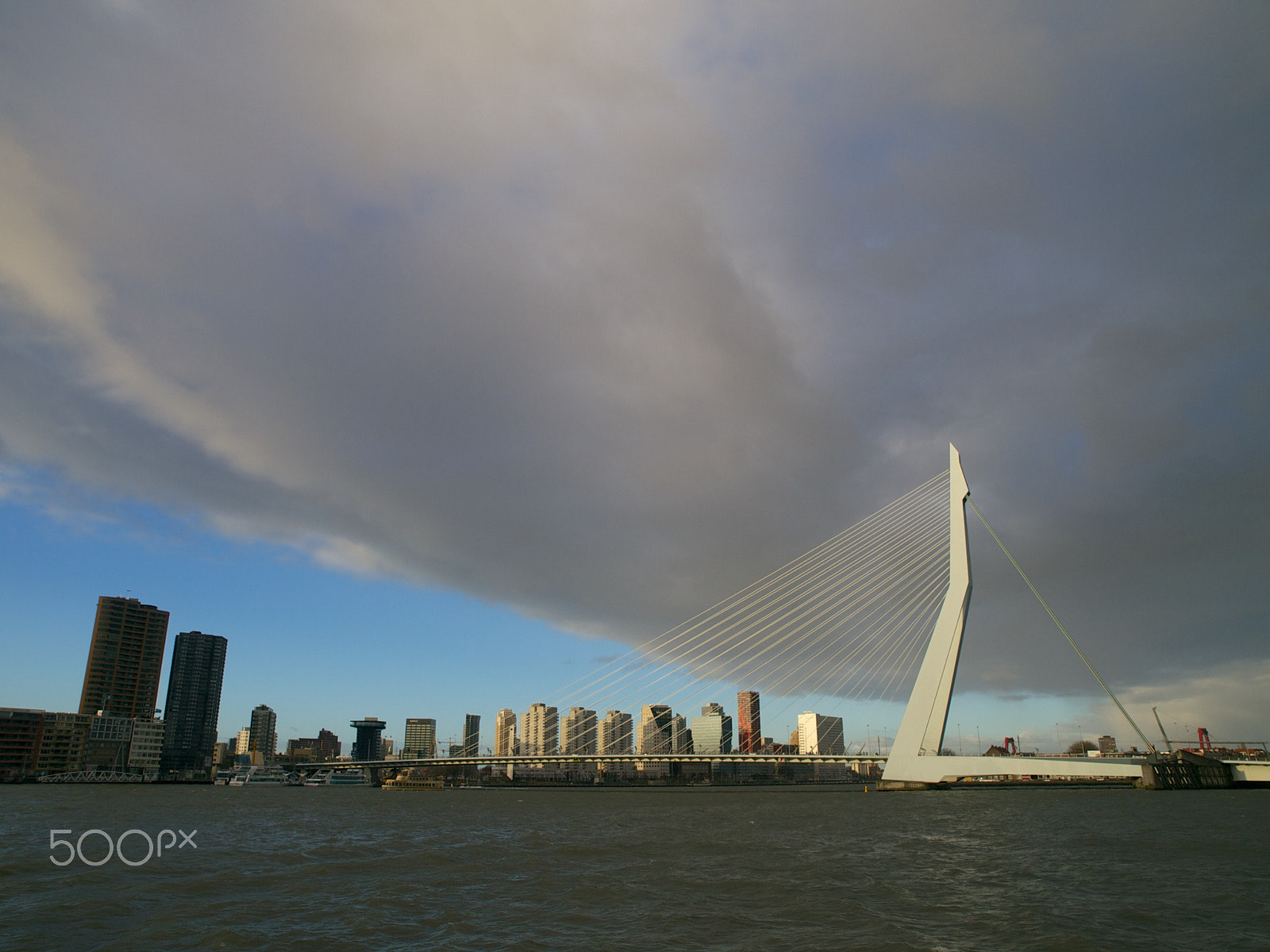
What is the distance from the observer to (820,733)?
8994cm

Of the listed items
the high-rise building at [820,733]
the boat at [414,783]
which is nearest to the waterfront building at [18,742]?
the boat at [414,783]

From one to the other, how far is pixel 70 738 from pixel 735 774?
105 meters

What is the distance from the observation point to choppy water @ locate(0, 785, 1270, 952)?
10984 mm

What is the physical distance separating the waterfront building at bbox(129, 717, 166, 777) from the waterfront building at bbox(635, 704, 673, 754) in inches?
3192

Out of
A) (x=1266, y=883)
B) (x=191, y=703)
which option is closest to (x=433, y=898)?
(x=1266, y=883)

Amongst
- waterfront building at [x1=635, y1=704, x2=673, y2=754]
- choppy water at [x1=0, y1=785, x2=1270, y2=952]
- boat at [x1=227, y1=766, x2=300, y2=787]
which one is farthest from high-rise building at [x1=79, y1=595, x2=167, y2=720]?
choppy water at [x1=0, y1=785, x2=1270, y2=952]

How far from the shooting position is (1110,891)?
1427cm

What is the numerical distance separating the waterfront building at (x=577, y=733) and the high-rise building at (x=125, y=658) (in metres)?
80.6

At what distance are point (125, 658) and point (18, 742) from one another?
3523 centimetres

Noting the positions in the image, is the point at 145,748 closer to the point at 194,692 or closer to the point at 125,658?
the point at 125,658

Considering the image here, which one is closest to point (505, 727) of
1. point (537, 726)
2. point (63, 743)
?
point (537, 726)

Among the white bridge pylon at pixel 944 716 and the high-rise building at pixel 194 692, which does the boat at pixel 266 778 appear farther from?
the white bridge pylon at pixel 944 716

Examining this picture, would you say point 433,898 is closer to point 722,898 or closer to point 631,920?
point 631,920

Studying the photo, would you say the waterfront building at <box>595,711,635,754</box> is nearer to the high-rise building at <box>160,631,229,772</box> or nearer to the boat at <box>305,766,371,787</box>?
the boat at <box>305,766,371,787</box>
